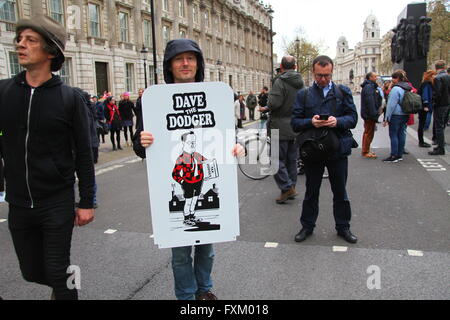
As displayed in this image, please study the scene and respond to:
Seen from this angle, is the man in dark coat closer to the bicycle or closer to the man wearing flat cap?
the man wearing flat cap

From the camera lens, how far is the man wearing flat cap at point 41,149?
231 centimetres

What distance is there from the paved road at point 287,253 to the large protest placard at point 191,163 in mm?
826

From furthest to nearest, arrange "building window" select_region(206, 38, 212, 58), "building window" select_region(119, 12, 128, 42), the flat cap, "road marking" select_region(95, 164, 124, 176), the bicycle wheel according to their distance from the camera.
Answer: "building window" select_region(206, 38, 212, 58)
"building window" select_region(119, 12, 128, 42)
"road marking" select_region(95, 164, 124, 176)
the bicycle wheel
the flat cap

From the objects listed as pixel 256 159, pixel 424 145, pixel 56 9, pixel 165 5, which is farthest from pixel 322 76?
pixel 165 5

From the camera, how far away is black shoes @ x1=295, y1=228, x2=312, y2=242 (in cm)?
434

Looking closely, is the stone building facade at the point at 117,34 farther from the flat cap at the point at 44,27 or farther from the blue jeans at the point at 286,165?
the flat cap at the point at 44,27

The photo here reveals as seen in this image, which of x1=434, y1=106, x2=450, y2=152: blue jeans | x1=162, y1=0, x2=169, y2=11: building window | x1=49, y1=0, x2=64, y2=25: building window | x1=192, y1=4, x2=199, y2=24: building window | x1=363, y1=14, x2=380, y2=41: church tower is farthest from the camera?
x1=363, y1=14, x2=380, y2=41: church tower

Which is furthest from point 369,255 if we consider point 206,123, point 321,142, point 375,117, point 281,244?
point 375,117

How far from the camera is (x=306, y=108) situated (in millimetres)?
4262

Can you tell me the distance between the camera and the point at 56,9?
25.1m

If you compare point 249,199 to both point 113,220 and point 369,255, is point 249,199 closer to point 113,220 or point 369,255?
point 113,220

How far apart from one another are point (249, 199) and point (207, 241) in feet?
11.9

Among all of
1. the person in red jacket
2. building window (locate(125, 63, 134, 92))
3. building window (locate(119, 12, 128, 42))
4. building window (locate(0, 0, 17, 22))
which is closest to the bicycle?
the person in red jacket

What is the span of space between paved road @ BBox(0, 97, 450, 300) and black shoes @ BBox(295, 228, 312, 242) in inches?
2.4
